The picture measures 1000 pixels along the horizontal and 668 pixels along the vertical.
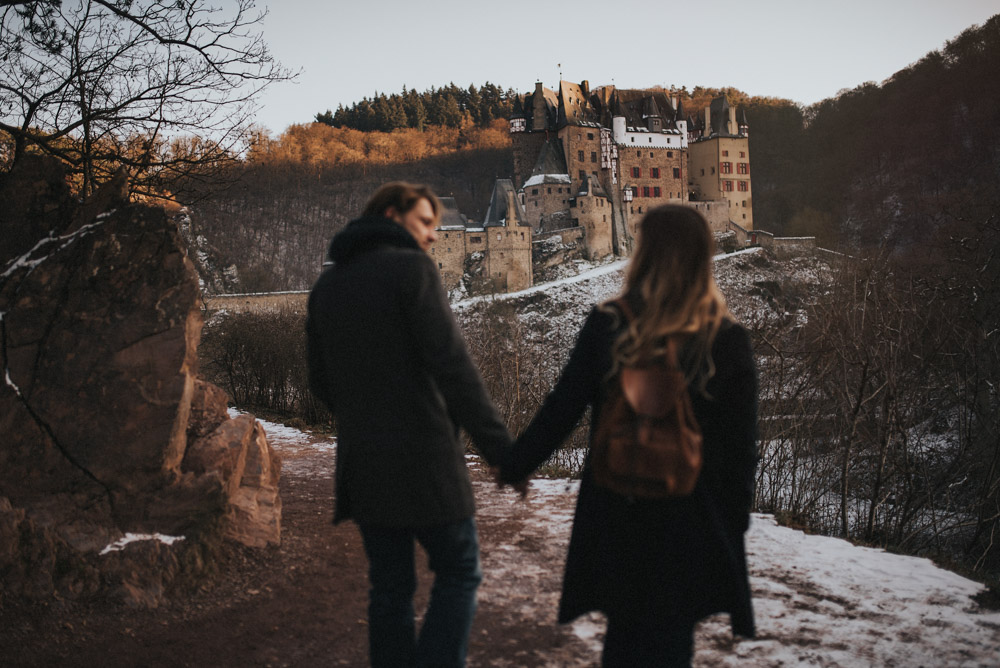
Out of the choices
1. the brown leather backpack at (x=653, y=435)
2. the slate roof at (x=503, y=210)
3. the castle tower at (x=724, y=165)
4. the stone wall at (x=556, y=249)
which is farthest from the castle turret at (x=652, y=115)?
the brown leather backpack at (x=653, y=435)

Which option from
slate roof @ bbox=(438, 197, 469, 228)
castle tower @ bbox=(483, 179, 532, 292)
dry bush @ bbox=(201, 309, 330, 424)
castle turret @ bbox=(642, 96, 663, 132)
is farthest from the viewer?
castle turret @ bbox=(642, 96, 663, 132)

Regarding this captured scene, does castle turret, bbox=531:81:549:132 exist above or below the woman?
above

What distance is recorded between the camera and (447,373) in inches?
95.3

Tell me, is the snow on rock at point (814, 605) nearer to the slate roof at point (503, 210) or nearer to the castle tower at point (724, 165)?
the slate roof at point (503, 210)

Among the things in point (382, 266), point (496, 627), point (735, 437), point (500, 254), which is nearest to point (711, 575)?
point (735, 437)

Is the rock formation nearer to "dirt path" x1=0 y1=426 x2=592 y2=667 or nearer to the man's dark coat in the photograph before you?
"dirt path" x1=0 y1=426 x2=592 y2=667

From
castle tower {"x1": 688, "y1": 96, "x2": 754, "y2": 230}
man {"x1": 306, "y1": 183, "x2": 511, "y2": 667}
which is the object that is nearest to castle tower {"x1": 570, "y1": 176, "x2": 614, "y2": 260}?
castle tower {"x1": 688, "y1": 96, "x2": 754, "y2": 230}

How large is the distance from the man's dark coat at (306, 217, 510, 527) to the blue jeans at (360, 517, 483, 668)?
90mm

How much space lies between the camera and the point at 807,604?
4.13 m

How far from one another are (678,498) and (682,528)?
9cm

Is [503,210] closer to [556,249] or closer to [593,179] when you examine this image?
[556,249]

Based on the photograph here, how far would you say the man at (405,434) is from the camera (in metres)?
2.40

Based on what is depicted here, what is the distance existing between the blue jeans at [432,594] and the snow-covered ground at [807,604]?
43.2 inches

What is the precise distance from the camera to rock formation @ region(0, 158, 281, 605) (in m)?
4.11
